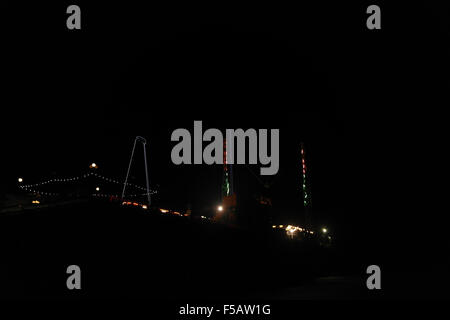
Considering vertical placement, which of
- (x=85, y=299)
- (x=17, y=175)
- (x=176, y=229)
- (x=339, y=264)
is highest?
(x=17, y=175)

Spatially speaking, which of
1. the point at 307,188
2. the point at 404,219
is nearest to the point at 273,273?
the point at 307,188

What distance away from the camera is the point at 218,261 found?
14.2 metres

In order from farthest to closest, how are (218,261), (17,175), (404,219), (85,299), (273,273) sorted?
(404,219)
(17,175)
(273,273)
(218,261)
(85,299)

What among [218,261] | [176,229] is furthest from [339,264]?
[176,229]

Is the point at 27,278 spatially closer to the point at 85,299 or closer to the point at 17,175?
the point at 85,299

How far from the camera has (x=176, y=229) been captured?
13273 millimetres

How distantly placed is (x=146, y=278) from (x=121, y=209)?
2.13 metres

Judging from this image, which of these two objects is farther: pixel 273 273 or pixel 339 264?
pixel 339 264

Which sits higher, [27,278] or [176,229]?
[176,229]

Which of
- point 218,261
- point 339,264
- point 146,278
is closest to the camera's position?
point 146,278
